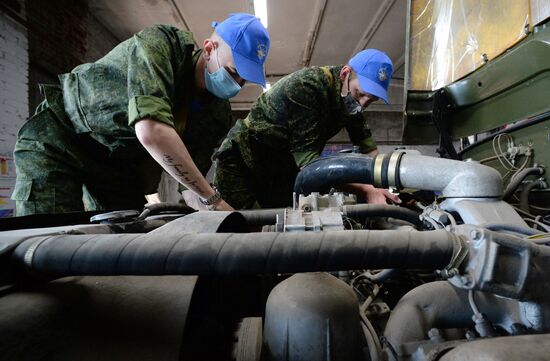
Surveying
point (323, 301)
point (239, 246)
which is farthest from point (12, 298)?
point (323, 301)

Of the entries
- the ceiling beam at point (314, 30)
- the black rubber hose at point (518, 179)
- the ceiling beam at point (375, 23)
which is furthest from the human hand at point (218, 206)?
the ceiling beam at point (375, 23)

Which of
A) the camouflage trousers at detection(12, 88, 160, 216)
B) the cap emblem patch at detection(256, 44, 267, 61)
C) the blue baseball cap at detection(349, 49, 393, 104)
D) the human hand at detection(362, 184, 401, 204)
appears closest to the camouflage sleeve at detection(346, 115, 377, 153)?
the blue baseball cap at detection(349, 49, 393, 104)

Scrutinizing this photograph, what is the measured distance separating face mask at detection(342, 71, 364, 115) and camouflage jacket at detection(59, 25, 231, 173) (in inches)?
44.8

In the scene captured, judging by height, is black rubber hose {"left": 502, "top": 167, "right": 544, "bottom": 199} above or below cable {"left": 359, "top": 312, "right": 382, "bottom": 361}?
above

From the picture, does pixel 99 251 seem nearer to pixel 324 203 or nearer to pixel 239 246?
pixel 239 246

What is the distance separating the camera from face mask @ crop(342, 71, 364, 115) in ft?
7.19

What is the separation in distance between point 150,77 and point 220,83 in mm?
401

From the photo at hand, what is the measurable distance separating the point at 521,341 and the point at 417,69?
2.08 meters

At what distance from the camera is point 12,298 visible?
458 mm

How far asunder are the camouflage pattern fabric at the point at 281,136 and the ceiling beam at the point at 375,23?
8.88ft

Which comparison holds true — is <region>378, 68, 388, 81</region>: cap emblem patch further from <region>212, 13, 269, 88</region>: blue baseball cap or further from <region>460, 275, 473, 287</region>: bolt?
<region>460, 275, 473, 287</region>: bolt

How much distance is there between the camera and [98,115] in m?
1.43

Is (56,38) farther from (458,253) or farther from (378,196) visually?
(458,253)

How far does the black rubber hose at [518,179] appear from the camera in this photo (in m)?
1.22
